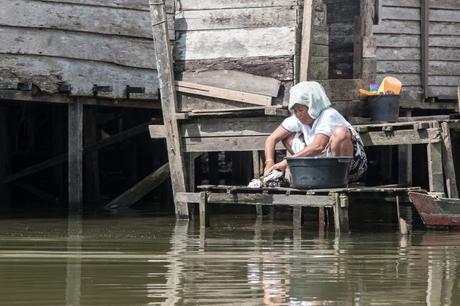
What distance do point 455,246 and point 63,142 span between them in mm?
8979

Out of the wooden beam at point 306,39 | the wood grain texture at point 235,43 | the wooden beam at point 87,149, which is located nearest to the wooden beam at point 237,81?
the wood grain texture at point 235,43

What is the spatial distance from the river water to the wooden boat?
20 centimetres

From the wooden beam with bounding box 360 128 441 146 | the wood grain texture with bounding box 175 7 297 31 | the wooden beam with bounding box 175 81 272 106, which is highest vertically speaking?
the wood grain texture with bounding box 175 7 297 31

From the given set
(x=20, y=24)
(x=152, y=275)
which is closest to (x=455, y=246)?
(x=152, y=275)

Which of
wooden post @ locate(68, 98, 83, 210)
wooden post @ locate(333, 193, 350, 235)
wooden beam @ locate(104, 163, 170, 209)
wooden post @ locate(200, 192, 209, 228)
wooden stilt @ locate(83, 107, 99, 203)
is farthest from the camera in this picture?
wooden stilt @ locate(83, 107, 99, 203)

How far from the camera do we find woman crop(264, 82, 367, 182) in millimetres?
9398

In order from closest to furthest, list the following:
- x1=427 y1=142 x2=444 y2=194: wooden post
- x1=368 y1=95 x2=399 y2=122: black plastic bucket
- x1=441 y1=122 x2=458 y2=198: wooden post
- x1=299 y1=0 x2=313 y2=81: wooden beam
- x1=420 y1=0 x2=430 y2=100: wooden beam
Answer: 1. x1=427 y1=142 x2=444 y2=194: wooden post
2. x1=441 y1=122 x2=458 y2=198: wooden post
3. x1=299 y1=0 x2=313 y2=81: wooden beam
4. x1=368 y1=95 x2=399 y2=122: black plastic bucket
5. x1=420 y1=0 x2=430 y2=100: wooden beam

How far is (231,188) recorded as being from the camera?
383 inches

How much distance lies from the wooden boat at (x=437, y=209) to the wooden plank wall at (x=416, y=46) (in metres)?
5.39

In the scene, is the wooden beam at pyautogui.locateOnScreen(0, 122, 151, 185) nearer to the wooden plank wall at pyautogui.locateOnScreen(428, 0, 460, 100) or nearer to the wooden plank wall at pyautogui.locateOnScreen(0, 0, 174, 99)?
the wooden plank wall at pyautogui.locateOnScreen(0, 0, 174, 99)

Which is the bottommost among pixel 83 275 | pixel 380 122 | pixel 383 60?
pixel 83 275

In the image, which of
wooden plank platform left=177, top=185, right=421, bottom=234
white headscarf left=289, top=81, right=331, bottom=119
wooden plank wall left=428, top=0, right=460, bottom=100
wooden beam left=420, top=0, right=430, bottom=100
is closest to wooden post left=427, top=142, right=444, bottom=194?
wooden plank platform left=177, top=185, right=421, bottom=234

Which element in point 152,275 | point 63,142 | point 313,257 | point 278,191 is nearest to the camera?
point 152,275

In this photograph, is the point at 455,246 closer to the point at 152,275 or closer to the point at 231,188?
the point at 231,188
